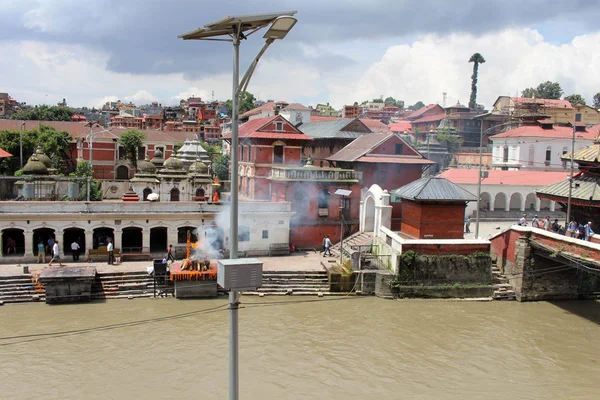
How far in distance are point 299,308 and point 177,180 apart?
59.6 ft

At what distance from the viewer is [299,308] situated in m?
22.7

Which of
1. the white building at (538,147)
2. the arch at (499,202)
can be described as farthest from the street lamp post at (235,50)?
the white building at (538,147)

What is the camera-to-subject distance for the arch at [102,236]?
27.7 metres

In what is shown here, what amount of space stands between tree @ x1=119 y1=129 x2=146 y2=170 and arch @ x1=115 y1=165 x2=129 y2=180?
1040mm

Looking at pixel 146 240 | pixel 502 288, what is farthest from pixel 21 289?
pixel 502 288

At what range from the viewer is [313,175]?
103 feet

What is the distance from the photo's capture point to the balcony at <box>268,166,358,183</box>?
3091 cm

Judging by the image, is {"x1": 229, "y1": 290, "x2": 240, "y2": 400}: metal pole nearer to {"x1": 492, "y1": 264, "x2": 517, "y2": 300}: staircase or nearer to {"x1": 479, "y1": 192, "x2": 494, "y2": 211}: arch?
{"x1": 492, "y1": 264, "x2": 517, "y2": 300}: staircase

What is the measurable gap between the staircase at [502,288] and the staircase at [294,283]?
788cm

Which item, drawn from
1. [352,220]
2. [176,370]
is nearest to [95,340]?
[176,370]

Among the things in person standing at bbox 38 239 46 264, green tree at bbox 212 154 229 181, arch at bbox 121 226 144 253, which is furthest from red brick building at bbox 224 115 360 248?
green tree at bbox 212 154 229 181

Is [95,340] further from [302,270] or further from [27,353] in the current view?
[302,270]

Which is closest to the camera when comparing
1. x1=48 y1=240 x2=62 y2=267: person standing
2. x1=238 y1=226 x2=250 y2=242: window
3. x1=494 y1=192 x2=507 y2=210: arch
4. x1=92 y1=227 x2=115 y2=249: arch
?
x1=48 y1=240 x2=62 y2=267: person standing

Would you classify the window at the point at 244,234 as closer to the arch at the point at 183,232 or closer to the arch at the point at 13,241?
the arch at the point at 183,232
